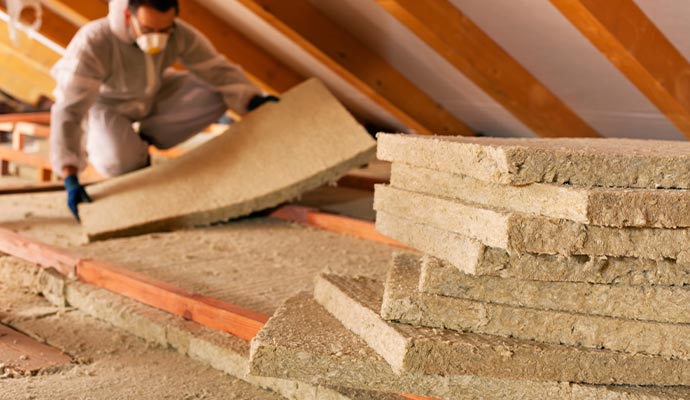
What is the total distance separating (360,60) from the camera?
407cm

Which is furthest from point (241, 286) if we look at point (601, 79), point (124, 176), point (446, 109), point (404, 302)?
point (446, 109)

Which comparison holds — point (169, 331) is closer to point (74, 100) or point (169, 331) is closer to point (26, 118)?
point (74, 100)

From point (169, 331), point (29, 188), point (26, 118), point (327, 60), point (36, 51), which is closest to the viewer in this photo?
point (169, 331)

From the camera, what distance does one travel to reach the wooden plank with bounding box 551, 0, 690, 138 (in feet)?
8.19

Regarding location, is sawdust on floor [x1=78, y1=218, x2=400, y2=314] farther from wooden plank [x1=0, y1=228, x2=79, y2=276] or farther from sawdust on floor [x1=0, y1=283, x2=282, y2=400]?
sawdust on floor [x1=0, y1=283, x2=282, y2=400]

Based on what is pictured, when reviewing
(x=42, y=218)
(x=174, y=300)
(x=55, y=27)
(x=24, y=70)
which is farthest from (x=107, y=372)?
(x=24, y=70)

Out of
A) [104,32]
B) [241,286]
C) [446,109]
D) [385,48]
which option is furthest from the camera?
[446,109]

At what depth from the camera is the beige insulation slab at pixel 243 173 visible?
10.3 feet

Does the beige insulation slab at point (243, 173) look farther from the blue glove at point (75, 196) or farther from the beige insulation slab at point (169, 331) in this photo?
the beige insulation slab at point (169, 331)

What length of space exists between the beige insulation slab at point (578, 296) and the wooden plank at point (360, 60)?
2.43m

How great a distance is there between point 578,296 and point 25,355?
1.31 m

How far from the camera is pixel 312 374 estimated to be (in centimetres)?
155

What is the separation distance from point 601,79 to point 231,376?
209 centimetres

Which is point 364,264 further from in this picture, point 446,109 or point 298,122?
point 446,109
